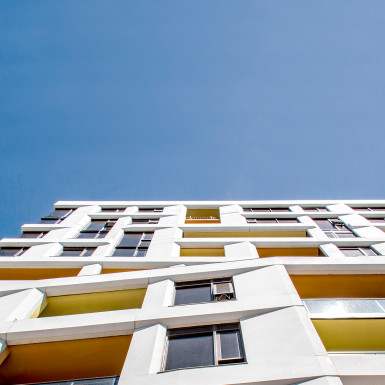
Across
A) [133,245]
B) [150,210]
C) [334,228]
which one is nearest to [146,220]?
[150,210]

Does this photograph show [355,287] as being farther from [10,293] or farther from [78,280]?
[10,293]

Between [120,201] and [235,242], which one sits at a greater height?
[120,201]

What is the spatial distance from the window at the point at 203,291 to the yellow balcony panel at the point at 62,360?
2.47 meters

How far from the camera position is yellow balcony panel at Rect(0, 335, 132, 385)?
9.70 meters

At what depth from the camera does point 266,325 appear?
9008 mm

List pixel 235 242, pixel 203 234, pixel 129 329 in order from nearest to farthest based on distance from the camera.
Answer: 1. pixel 129 329
2. pixel 235 242
3. pixel 203 234

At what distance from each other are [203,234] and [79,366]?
1185 cm

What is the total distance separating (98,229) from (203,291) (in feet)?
41.0

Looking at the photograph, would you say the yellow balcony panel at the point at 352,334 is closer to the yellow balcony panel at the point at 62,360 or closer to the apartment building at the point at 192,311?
the apartment building at the point at 192,311

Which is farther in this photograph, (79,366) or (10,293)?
(10,293)

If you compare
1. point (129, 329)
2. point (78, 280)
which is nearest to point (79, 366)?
point (129, 329)

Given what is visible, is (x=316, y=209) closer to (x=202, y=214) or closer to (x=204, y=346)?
(x=202, y=214)

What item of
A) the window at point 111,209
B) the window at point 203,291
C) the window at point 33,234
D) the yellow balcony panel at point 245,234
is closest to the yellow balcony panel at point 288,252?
the yellow balcony panel at point 245,234

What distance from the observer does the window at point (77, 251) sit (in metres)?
18.6
